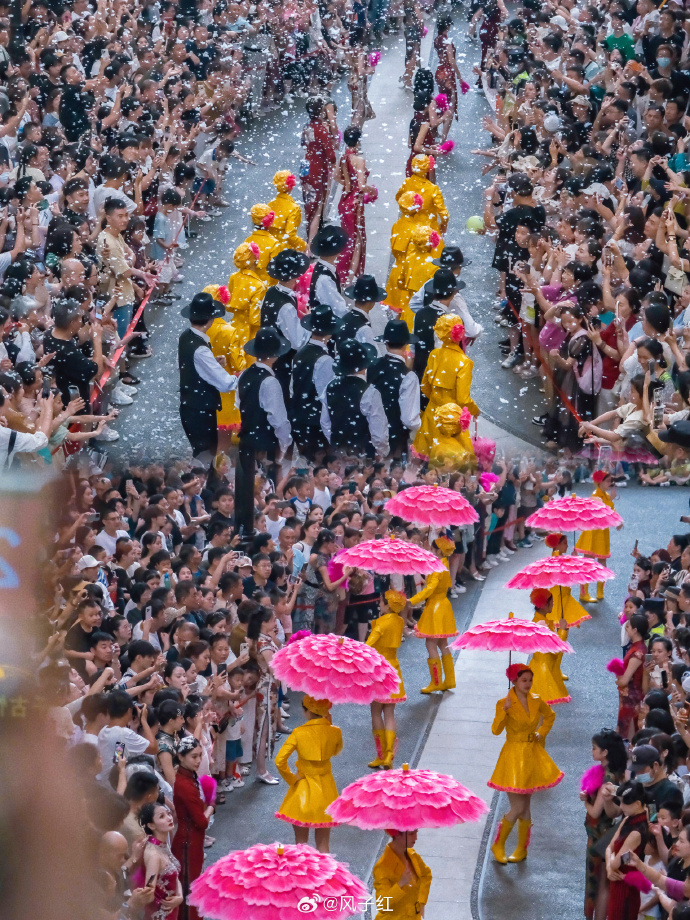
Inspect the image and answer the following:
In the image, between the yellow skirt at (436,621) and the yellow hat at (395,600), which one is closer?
the yellow hat at (395,600)

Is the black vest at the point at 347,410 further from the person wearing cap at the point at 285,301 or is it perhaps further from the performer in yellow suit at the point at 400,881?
the performer in yellow suit at the point at 400,881

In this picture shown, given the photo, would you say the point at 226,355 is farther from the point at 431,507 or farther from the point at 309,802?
the point at 309,802

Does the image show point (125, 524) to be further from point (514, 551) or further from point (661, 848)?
point (514, 551)

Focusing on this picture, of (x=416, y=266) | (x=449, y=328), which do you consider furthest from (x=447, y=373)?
(x=416, y=266)

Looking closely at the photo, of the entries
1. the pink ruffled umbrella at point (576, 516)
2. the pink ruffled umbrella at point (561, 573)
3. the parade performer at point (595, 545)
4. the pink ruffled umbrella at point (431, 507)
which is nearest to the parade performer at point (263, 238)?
the pink ruffled umbrella at point (431, 507)

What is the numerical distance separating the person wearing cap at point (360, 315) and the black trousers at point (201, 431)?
A: 971mm

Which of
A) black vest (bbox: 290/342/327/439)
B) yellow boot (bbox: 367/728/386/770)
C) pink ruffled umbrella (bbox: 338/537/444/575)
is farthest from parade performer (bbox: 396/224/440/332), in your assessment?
yellow boot (bbox: 367/728/386/770)

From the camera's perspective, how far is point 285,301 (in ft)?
33.4

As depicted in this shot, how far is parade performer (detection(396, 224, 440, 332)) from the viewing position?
36.7 feet

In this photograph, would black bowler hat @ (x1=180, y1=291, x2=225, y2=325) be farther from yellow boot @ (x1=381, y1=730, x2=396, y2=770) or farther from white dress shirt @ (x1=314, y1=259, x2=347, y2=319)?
yellow boot @ (x1=381, y1=730, x2=396, y2=770)

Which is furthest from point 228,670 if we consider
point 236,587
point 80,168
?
point 80,168

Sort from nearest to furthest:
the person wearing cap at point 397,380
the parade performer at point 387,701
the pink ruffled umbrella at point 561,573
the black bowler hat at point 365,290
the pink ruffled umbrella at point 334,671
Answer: the pink ruffled umbrella at point 334,671, the parade performer at point 387,701, the pink ruffled umbrella at point 561,573, the person wearing cap at point 397,380, the black bowler hat at point 365,290

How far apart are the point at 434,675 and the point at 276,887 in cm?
426

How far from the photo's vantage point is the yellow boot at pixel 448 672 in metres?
9.20
